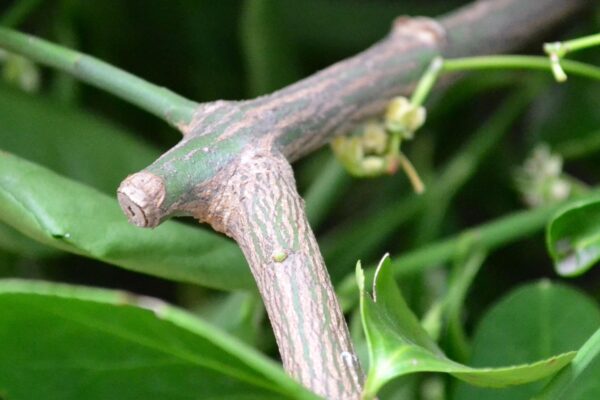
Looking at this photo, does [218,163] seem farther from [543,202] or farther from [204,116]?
[543,202]

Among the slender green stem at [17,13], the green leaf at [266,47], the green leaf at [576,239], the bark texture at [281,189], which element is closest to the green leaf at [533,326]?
the green leaf at [576,239]

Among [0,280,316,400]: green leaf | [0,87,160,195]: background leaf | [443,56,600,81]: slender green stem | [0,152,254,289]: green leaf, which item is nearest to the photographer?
[0,280,316,400]: green leaf

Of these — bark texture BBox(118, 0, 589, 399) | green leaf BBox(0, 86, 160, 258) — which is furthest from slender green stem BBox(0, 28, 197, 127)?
green leaf BBox(0, 86, 160, 258)

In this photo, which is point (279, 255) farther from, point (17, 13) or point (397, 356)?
point (17, 13)

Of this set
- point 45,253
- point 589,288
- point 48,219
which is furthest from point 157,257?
point 589,288

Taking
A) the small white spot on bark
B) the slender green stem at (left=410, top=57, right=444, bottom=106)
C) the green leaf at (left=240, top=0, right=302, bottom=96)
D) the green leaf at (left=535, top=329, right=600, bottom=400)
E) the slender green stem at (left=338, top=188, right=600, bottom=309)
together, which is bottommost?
the green leaf at (left=535, top=329, right=600, bottom=400)

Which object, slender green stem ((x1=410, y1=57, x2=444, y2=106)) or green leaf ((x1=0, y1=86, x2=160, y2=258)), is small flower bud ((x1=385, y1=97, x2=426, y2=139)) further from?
green leaf ((x1=0, y1=86, x2=160, y2=258))

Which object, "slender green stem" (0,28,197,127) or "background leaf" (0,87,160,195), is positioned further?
"background leaf" (0,87,160,195)

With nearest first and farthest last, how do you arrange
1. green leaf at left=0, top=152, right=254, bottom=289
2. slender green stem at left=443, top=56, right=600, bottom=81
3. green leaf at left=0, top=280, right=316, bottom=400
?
green leaf at left=0, top=280, right=316, bottom=400
green leaf at left=0, top=152, right=254, bottom=289
slender green stem at left=443, top=56, right=600, bottom=81
